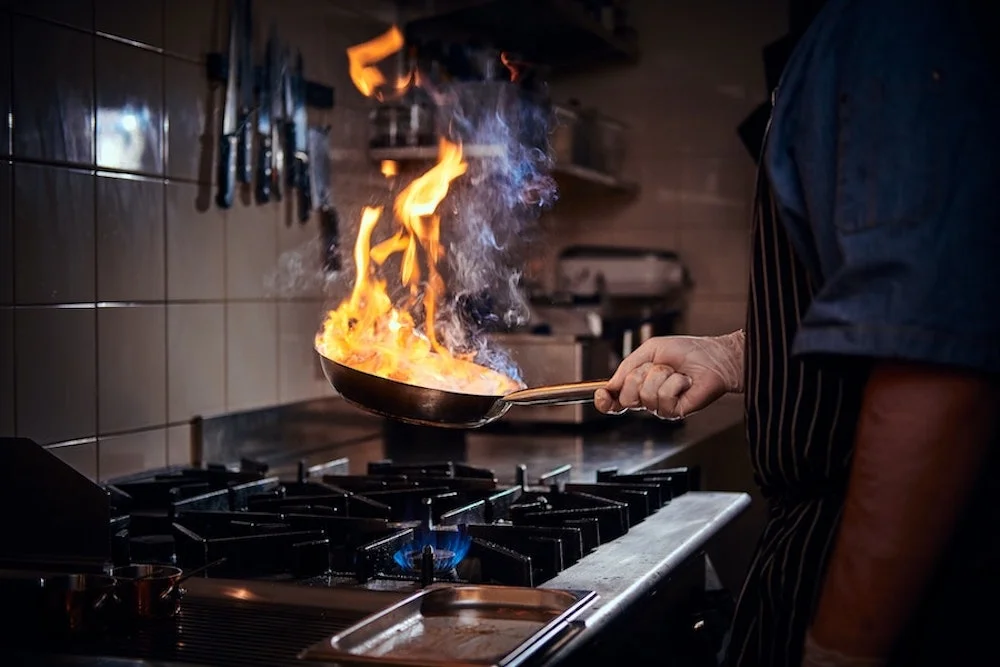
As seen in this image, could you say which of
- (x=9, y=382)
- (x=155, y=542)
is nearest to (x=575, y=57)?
(x=9, y=382)

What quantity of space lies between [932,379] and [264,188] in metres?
1.90

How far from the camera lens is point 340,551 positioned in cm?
151

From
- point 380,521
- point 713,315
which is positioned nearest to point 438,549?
point 380,521

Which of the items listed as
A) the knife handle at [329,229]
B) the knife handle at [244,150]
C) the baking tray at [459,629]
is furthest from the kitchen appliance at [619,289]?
the baking tray at [459,629]

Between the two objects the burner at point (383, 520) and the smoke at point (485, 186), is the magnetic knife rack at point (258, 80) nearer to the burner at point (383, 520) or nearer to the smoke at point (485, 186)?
the smoke at point (485, 186)

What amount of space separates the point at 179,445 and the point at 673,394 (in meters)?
1.34

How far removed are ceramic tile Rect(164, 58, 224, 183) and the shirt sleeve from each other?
1677mm

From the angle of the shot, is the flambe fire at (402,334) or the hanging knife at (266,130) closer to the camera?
the flambe fire at (402,334)

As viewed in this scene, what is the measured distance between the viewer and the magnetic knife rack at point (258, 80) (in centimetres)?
230

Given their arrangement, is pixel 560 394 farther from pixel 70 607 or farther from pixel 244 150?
pixel 244 150

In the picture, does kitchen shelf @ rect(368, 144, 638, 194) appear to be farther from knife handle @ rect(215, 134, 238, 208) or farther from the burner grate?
the burner grate

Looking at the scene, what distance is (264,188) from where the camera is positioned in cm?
246

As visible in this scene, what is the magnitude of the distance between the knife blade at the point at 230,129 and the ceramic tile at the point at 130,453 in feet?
1.65

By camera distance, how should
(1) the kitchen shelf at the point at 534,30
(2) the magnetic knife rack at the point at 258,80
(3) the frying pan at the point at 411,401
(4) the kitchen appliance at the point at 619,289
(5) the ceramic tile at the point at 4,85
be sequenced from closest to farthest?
(3) the frying pan at the point at 411,401, (5) the ceramic tile at the point at 4,85, (2) the magnetic knife rack at the point at 258,80, (1) the kitchen shelf at the point at 534,30, (4) the kitchen appliance at the point at 619,289
